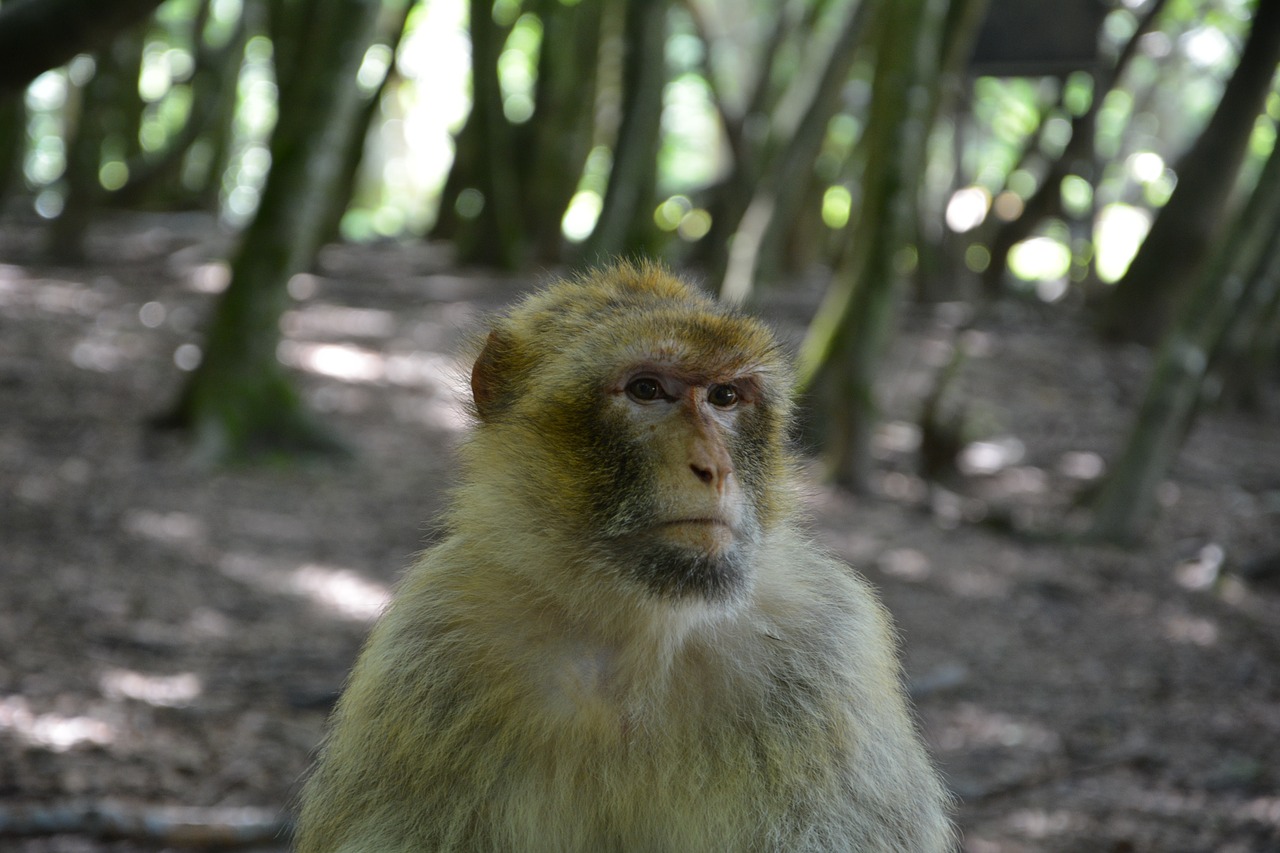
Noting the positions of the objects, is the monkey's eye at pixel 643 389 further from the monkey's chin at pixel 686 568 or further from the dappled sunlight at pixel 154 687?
the dappled sunlight at pixel 154 687

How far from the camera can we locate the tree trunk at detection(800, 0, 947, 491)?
23.8 ft

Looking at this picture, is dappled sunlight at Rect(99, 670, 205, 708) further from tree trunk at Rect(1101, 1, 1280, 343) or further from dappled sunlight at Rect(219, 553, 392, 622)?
tree trunk at Rect(1101, 1, 1280, 343)

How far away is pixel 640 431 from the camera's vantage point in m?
2.46

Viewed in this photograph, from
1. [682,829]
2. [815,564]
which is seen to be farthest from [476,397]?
[682,829]

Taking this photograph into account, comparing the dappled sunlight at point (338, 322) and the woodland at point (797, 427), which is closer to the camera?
the woodland at point (797, 427)

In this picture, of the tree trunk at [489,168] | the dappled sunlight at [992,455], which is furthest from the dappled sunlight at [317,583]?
the tree trunk at [489,168]

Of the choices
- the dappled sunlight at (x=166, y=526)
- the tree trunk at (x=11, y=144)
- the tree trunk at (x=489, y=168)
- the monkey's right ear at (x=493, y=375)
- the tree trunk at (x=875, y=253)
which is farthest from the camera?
the tree trunk at (x=11, y=144)

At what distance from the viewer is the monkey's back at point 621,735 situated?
2.43 m

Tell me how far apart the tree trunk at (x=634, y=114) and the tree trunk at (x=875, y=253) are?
1.70 m

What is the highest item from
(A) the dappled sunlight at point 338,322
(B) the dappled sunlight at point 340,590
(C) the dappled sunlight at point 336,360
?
(A) the dappled sunlight at point 338,322

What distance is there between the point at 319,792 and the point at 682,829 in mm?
809

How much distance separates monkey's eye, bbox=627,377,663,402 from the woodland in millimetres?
736

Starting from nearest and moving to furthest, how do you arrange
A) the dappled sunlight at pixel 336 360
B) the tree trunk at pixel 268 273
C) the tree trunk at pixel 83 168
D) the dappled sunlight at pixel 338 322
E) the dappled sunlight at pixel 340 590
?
1. the dappled sunlight at pixel 340 590
2. the tree trunk at pixel 268 273
3. the dappled sunlight at pixel 336 360
4. the dappled sunlight at pixel 338 322
5. the tree trunk at pixel 83 168

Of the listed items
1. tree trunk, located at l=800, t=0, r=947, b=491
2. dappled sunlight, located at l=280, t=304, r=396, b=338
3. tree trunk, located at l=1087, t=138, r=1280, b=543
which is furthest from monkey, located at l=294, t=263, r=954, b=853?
dappled sunlight, located at l=280, t=304, r=396, b=338
